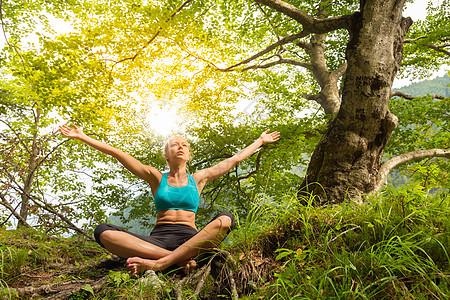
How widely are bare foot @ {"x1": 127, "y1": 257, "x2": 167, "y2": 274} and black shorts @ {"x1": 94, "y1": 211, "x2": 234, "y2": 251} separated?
0.84 ft

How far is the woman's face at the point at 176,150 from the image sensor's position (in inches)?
121

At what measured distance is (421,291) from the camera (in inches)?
52.7

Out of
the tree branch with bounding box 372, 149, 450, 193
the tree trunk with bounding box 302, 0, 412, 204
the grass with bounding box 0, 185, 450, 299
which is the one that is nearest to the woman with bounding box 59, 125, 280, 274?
the grass with bounding box 0, 185, 450, 299

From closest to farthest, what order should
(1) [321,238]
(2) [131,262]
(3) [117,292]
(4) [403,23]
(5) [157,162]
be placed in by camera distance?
(3) [117,292]
(1) [321,238]
(2) [131,262]
(4) [403,23]
(5) [157,162]

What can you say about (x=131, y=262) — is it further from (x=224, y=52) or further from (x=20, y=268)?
(x=224, y=52)

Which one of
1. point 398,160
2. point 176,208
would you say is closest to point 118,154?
point 176,208

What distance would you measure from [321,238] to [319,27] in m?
3.51

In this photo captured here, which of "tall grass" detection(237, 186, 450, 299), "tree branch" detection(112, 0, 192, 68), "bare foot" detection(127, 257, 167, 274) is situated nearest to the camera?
"tall grass" detection(237, 186, 450, 299)

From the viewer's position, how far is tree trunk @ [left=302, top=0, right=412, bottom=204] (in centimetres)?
333

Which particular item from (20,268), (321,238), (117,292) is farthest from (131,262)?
(321,238)

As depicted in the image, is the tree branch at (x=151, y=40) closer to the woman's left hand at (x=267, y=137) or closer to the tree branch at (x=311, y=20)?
the tree branch at (x=311, y=20)

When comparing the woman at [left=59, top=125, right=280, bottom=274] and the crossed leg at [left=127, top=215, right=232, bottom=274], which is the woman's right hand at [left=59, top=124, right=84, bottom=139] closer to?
the woman at [left=59, top=125, right=280, bottom=274]

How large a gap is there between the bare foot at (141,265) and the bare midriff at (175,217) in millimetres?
579

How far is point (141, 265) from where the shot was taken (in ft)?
6.88
